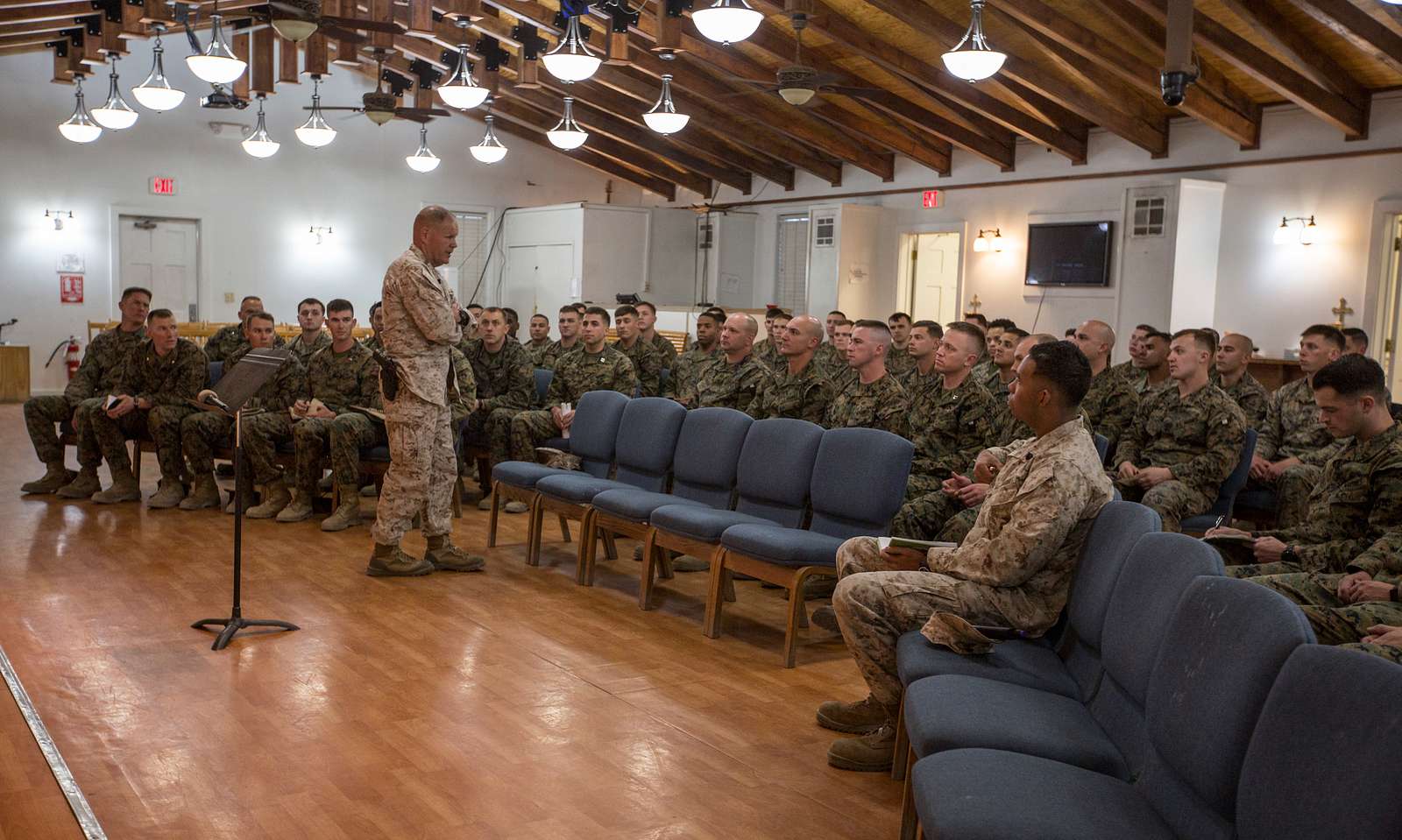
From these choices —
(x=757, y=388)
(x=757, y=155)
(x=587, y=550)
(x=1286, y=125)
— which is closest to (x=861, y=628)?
(x=587, y=550)

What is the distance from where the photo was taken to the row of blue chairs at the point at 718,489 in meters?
4.54

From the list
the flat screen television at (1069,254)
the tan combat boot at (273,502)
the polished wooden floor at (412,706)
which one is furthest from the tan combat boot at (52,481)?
the flat screen television at (1069,254)

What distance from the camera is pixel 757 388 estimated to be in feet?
22.2

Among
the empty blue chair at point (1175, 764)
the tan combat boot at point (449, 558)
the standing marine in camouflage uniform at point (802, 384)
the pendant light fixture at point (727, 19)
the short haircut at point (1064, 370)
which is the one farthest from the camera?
the pendant light fixture at point (727, 19)

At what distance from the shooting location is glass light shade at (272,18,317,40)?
6656mm

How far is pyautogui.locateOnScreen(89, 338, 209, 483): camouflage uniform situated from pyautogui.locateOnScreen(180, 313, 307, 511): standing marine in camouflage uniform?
0.10 m

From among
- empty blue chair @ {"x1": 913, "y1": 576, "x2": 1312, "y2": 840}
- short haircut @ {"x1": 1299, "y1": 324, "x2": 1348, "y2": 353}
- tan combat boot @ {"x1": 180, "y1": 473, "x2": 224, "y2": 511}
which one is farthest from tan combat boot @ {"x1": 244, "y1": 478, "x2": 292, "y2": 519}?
short haircut @ {"x1": 1299, "y1": 324, "x2": 1348, "y2": 353}

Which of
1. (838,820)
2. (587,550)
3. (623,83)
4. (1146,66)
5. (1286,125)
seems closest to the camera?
(838,820)

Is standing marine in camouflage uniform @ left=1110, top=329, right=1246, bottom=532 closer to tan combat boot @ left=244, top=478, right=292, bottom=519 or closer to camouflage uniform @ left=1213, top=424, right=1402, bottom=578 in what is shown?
camouflage uniform @ left=1213, top=424, right=1402, bottom=578

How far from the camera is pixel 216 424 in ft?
24.1

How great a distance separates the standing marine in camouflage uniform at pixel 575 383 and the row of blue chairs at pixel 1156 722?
473cm

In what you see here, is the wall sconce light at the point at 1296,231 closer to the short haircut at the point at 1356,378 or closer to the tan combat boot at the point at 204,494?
the short haircut at the point at 1356,378

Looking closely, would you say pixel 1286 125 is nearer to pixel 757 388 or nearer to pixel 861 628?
pixel 757 388

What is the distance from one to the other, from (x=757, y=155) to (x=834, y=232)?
1.99 meters
